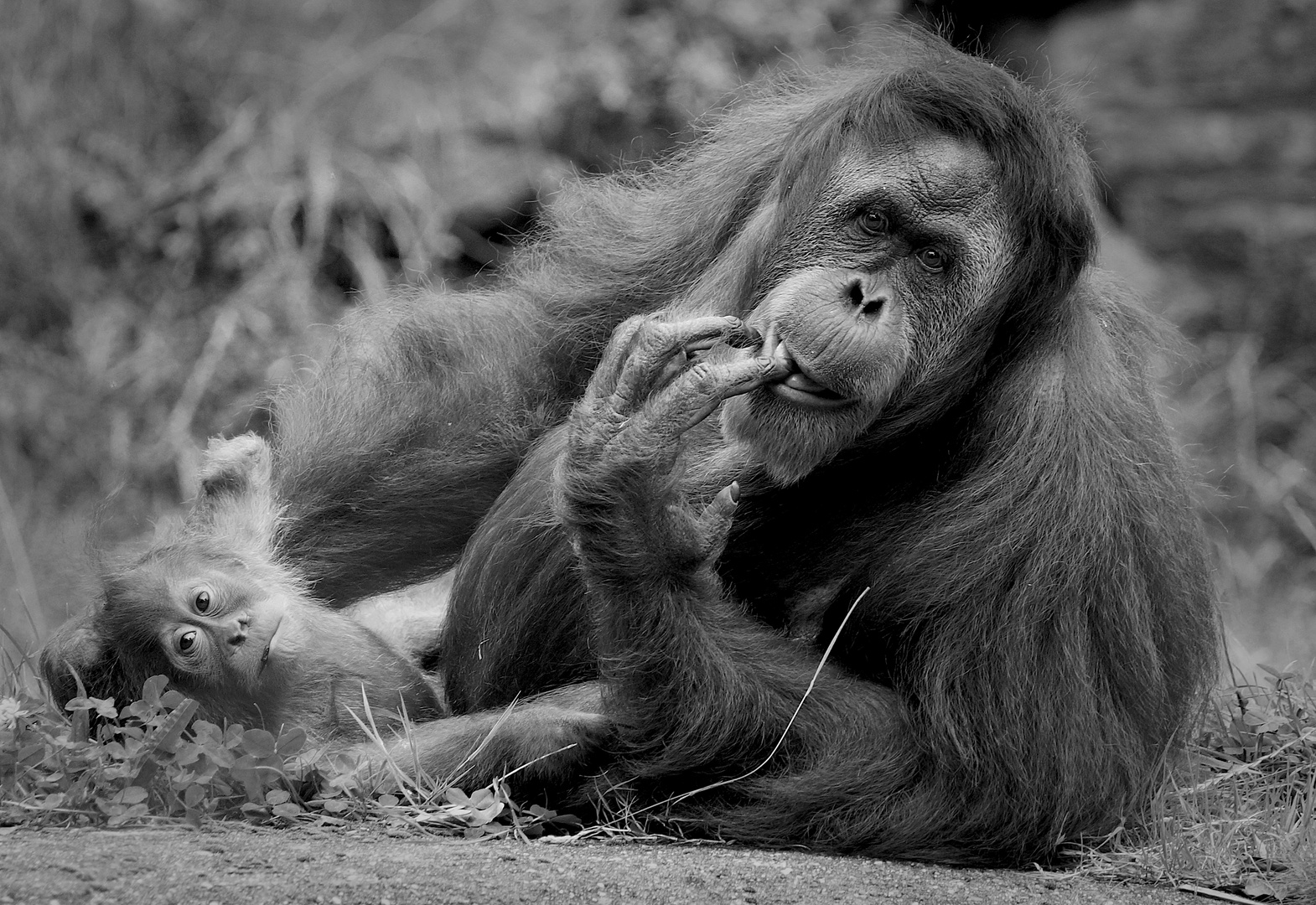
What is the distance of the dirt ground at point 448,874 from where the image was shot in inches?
95.8

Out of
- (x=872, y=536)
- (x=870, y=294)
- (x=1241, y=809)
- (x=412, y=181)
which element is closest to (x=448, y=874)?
(x=872, y=536)

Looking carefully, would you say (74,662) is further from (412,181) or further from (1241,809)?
(412,181)

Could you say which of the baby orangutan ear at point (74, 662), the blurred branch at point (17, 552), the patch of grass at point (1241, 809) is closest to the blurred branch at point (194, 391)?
the blurred branch at point (17, 552)

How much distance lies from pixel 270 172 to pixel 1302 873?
20.1 ft

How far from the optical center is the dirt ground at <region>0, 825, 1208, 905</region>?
95.8 inches

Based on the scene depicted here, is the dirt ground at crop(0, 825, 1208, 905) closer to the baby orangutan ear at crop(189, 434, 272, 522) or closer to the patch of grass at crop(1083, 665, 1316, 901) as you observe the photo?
the patch of grass at crop(1083, 665, 1316, 901)

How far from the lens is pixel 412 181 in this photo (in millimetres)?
7609

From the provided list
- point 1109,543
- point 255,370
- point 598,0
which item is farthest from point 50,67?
point 1109,543

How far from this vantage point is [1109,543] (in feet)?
11.0

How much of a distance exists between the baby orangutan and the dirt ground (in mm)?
642

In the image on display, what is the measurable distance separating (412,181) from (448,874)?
552cm

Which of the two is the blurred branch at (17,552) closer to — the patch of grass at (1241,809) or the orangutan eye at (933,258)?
the orangutan eye at (933,258)

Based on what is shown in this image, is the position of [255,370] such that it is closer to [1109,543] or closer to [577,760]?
[577,760]

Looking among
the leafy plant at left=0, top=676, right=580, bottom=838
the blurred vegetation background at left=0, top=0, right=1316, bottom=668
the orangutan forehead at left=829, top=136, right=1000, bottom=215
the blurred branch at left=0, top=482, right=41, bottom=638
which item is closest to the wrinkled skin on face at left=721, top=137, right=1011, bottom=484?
the orangutan forehead at left=829, top=136, right=1000, bottom=215
